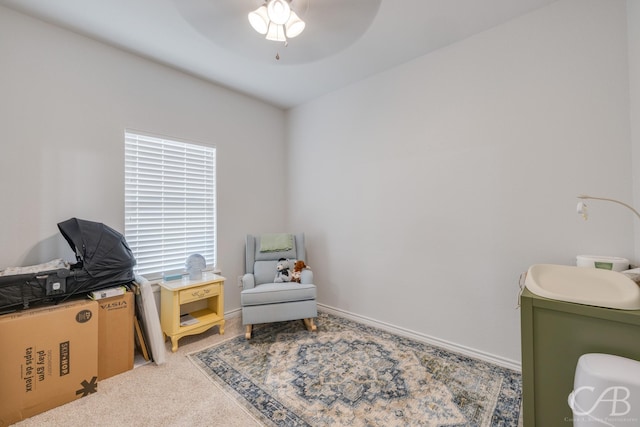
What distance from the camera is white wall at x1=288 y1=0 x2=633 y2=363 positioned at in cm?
175

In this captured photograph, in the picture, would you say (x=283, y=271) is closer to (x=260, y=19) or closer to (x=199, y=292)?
(x=199, y=292)

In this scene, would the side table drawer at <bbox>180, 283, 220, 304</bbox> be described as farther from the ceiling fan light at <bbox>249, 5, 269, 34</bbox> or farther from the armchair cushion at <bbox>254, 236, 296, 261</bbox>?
the ceiling fan light at <bbox>249, 5, 269, 34</bbox>

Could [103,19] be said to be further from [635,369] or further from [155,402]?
[635,369]

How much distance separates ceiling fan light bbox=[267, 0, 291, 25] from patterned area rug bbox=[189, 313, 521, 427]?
215 cm

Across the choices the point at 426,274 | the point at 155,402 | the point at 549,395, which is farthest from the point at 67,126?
the point at 549,395

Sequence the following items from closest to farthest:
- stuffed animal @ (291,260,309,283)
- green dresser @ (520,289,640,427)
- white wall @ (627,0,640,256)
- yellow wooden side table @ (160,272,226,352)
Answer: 1. green dresser @ (520,289,640,427)
2. white wall @ (627,0,640,256)
3. yellow wooden side table @ (160,272,226,352)
4. stuffed animal @ (291,260,309,283)

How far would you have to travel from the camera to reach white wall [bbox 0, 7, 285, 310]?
1896mm

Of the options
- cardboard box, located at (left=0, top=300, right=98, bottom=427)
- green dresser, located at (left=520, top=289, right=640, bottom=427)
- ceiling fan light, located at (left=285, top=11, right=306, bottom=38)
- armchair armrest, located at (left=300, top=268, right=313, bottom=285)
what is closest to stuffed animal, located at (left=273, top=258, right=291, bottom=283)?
armchair armrest, located at (left=300, top=268, right=313, bottom=285)

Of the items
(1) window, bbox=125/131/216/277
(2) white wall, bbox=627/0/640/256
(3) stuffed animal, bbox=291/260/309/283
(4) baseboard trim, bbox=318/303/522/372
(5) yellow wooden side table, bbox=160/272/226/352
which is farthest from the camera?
(3) stuffed animal, bbox=291/260/309/283

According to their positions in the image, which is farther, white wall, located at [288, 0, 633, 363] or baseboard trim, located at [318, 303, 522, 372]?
baseboard trim, located at [318, 303, 522, 372]

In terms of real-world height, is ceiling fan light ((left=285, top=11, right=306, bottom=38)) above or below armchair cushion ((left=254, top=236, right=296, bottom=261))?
above

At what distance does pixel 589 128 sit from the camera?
1771 mm

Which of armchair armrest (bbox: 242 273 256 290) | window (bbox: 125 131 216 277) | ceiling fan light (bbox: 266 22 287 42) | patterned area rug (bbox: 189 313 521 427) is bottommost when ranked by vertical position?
patterned area rug (bbox: 189 313 521 427)

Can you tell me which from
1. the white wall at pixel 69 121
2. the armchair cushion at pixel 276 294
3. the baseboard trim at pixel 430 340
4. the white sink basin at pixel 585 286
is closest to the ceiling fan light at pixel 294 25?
the white sink basin at pixel 585 286
